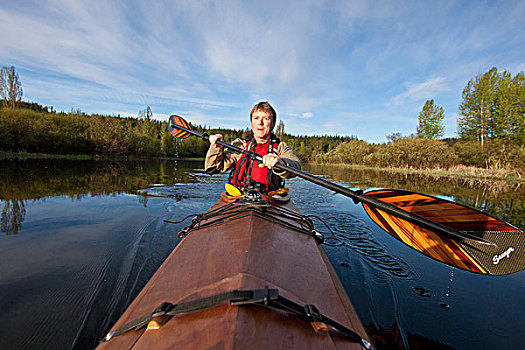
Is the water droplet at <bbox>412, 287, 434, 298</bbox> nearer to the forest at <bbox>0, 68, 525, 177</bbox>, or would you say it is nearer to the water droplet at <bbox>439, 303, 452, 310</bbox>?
the water droplet at <bbox>439, 303, 452, 310</bbox>

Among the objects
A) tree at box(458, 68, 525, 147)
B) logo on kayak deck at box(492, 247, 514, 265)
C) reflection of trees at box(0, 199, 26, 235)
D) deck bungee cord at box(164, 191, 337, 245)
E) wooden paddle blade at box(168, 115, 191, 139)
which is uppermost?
tree at box(458, 68, 525, 147)

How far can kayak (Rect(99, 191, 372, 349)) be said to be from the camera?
81cm

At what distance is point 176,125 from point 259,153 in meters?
1.65

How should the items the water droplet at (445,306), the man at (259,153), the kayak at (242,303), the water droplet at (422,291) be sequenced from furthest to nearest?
the man at (259,153)
the water droplet at (422,291)
the water droplet at (445,306)
the kayak at (242,303)

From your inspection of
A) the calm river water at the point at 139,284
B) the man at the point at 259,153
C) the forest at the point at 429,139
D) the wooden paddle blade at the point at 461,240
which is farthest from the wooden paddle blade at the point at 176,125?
the forest at the point at 429,139

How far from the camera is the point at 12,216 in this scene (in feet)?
12.7

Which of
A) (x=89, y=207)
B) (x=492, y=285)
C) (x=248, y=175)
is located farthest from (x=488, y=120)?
(x=89, y=207)

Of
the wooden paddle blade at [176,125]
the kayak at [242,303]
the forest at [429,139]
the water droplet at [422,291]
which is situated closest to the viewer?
the kayak at [242,303]

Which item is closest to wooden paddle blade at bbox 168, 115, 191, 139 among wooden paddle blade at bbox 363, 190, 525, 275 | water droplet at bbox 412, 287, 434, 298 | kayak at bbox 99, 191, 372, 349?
kayak at bbox 99, 191, 372, 349

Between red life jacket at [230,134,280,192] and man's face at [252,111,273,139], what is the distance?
0.13 metres

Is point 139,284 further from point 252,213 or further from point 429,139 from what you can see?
point 429,139

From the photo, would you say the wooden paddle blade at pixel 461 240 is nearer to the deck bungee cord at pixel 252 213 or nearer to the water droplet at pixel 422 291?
the water droplet at pixel 422 291

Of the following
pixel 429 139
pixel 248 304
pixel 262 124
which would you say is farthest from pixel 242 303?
pixel 429 139

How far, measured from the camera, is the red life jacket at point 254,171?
2926 millimetres
